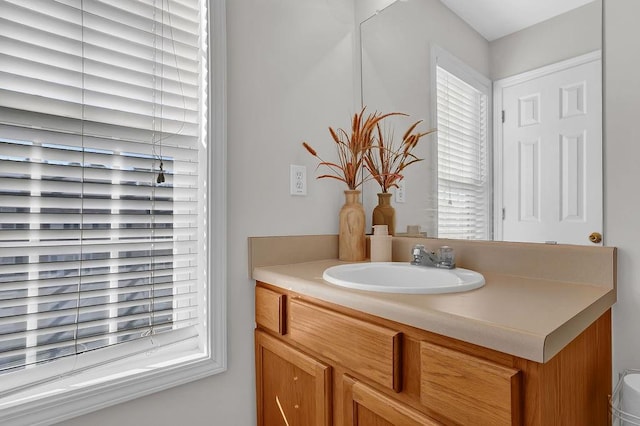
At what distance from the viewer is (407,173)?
144 cm

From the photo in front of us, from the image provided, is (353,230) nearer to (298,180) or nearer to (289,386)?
(298,180)

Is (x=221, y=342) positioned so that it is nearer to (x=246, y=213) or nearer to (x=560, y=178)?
(x=246, y=213)

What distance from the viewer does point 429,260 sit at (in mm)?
1160

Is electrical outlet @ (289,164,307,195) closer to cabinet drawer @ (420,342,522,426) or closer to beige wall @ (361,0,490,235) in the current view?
beige wall @ (361,0,490,235)

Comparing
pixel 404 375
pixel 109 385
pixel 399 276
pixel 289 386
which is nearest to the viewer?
pixel 404 375

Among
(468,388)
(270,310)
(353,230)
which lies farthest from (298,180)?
(468,388)

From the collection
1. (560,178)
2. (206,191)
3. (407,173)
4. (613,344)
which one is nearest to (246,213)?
(206,191)

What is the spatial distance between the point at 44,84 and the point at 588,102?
4.99 feet

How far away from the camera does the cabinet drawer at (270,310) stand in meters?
1.12

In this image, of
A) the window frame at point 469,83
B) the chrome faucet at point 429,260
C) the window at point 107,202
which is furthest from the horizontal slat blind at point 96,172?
the window frame at point 469,83

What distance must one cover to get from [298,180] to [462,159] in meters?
0.64

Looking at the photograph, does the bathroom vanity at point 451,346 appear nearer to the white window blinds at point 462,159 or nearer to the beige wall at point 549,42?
the white window blinds at point 462,159

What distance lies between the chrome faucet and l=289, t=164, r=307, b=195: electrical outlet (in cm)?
52

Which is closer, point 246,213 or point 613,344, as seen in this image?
point 613,344
